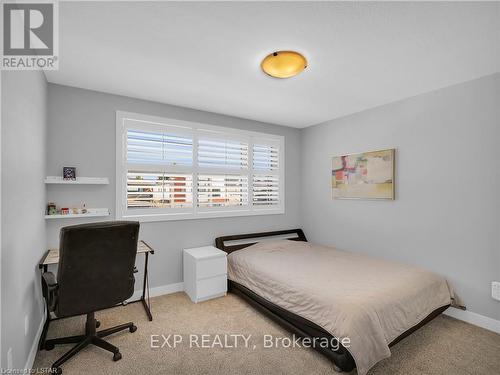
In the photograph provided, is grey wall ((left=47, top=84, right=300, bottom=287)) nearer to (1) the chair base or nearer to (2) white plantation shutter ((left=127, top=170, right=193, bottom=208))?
(2) white plantation shutter ((left=127, top=170, right=193, bottom=208))

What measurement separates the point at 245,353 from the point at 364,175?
9.06ft

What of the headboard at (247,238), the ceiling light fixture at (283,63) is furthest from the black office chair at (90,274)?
the ceiling light fixture at (283,63)

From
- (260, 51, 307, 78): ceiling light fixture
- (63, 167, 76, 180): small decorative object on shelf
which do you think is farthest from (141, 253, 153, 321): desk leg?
(260, 51, 307, 78): ceiling light fixture

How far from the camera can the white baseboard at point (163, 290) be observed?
10.5ft

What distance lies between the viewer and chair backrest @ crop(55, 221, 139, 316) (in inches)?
72.8

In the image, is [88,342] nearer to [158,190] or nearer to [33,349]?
[33,349]

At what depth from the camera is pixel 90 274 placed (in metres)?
1.94

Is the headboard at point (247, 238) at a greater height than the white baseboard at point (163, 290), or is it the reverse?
the headboard at point (247, 238)

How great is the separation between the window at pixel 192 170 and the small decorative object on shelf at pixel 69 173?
0.45 meters

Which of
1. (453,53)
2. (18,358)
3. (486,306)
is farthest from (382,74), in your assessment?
(18,358)

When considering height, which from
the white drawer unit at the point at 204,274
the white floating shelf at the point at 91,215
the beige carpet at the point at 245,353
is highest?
Result: the white floating shelf at the point at 91,215

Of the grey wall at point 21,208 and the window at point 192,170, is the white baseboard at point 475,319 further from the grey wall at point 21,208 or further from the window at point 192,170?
the grey wall at point 21,208

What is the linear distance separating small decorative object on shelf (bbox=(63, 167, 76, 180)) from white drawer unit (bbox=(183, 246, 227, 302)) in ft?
5.26

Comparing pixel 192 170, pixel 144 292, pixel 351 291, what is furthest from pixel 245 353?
pixel 192 170
